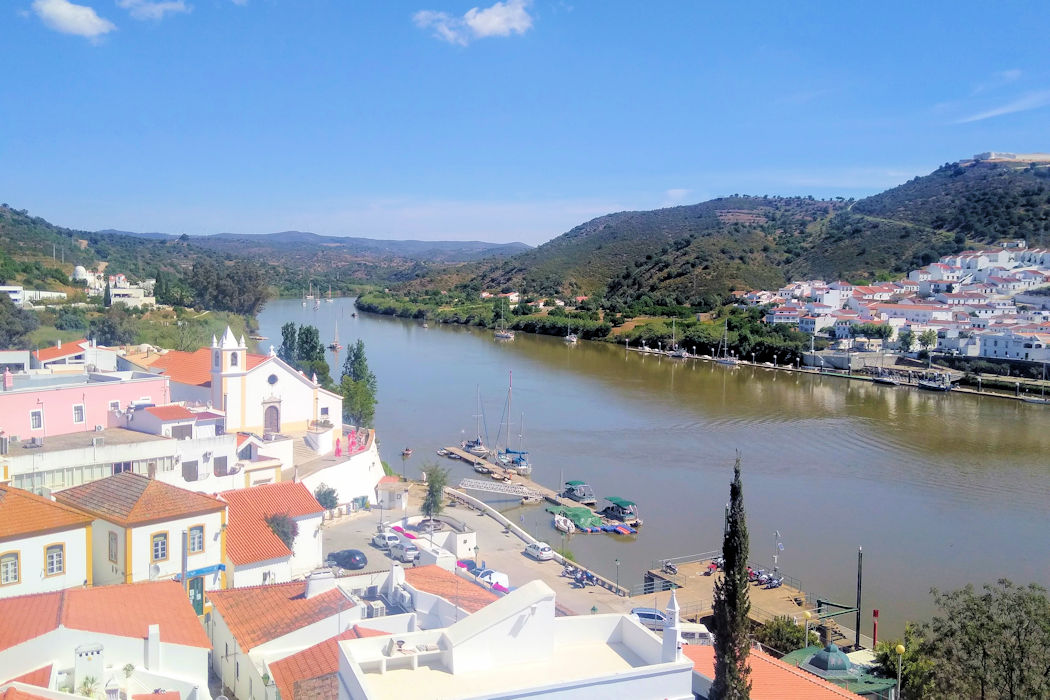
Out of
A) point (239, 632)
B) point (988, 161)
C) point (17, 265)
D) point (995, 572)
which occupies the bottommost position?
point (995, 572)

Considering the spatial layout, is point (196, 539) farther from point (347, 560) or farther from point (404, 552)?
point (404, 552)

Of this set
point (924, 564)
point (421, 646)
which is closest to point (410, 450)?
point (924, 564)

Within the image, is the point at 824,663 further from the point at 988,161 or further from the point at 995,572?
the point at 988,161

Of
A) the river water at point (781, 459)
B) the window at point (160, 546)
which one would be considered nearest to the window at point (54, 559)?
the window at point (160, 546)

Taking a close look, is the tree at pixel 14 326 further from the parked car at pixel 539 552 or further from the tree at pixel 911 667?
the tree at pixel 911 667

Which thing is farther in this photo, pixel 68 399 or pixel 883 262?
pixel 883 262

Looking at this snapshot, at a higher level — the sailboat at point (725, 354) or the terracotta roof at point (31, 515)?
the terracotta roof at point (31, 515)

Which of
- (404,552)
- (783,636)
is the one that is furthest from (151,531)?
(783,636)
